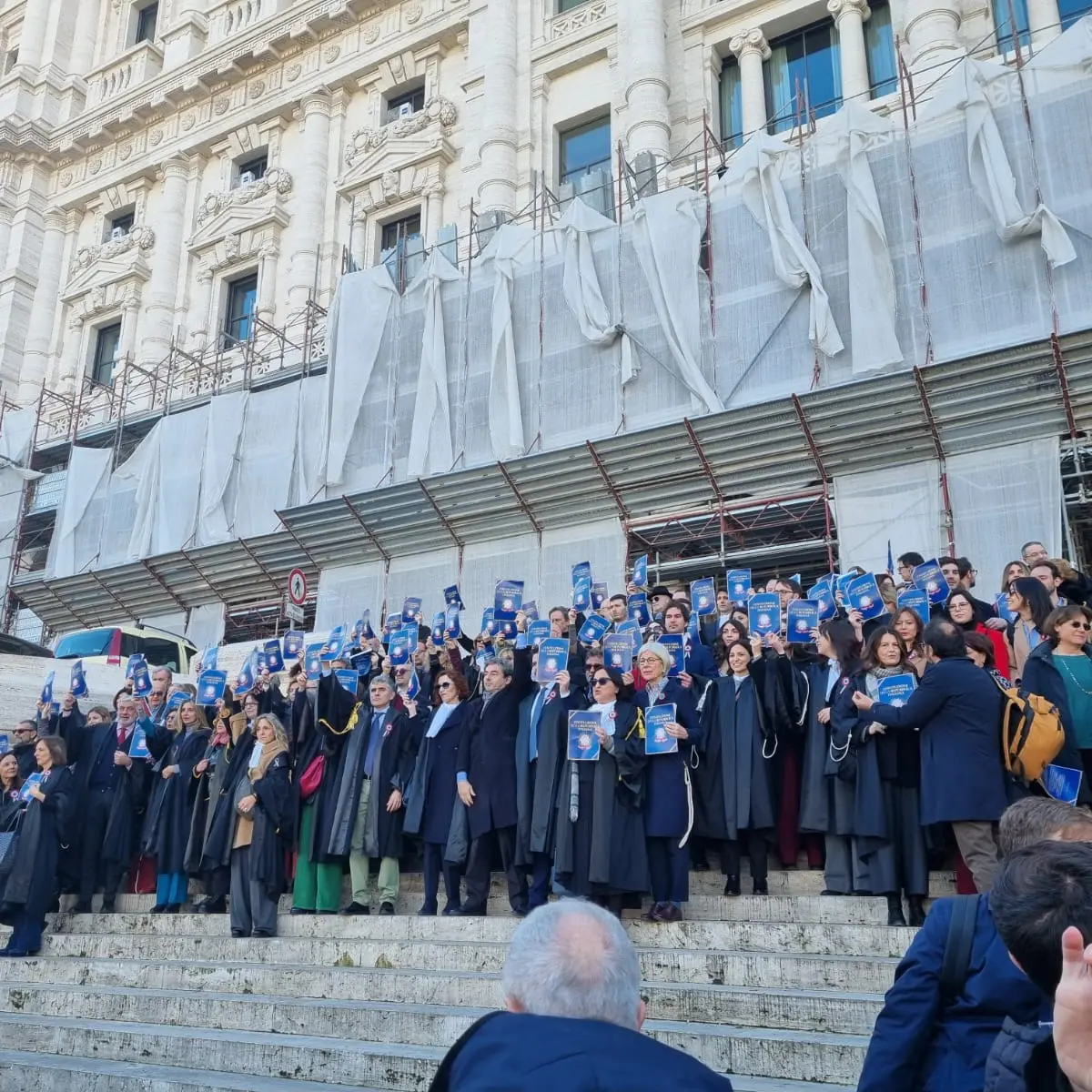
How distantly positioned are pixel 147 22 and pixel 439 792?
30.9 metres

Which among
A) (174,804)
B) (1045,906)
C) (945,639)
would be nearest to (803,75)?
(945,639)

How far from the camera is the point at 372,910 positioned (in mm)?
7539

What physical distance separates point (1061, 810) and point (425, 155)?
22.7 meters

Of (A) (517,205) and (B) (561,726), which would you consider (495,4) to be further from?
(B) (561,726)

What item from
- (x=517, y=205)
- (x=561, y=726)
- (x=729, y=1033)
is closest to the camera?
(x=729, y=1033)

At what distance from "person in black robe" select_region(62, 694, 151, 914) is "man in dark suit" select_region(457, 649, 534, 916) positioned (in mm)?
3103

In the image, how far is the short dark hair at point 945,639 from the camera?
557 centimetres

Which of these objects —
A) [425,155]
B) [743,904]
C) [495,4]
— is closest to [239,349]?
[425,155]

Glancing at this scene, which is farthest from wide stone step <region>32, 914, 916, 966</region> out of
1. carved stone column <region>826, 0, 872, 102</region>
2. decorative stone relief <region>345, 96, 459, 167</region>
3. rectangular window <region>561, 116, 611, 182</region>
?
decorative stone relief <region>345, 96, 459, 167</region>

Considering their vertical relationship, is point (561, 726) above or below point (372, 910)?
above

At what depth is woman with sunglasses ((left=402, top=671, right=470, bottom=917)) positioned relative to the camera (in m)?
7.12

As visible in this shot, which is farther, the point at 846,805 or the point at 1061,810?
the point at 846,805

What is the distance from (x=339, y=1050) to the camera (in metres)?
4.86

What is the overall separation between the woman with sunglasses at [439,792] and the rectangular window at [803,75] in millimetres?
14423
